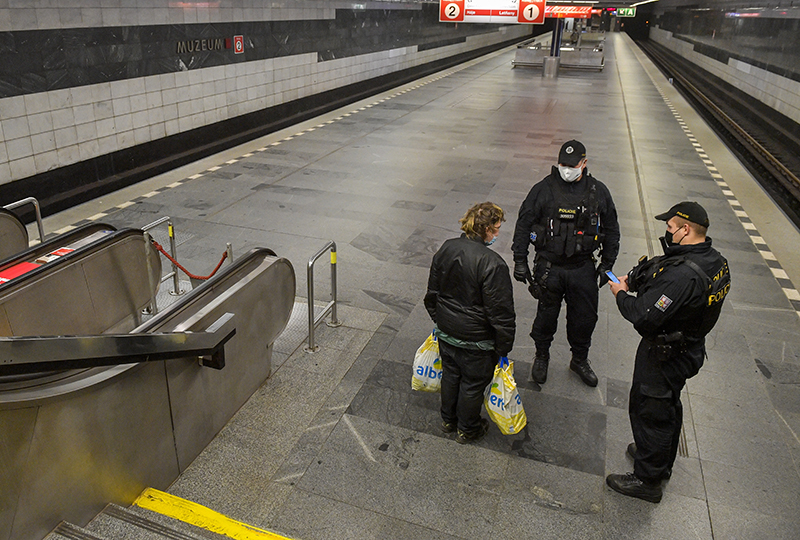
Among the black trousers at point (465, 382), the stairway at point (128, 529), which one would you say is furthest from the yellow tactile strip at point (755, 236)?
the stairway at point (128, 529)

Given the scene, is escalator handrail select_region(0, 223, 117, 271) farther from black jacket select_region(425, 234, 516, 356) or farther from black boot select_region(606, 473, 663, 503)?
black boot select_region(606, 473, 663, 503)

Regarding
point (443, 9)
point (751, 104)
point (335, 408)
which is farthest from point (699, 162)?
point (335, 408)

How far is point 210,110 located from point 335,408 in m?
9.80

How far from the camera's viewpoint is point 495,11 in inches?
742

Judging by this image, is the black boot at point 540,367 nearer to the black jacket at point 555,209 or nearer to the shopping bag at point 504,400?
the black jacket at point 555,209

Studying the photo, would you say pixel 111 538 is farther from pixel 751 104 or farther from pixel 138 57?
pixel 751 104

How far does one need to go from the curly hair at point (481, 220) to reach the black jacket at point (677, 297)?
1000 millimetres

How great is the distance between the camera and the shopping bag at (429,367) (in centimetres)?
420

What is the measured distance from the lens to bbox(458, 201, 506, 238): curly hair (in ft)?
12.3

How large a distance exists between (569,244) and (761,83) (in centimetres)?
1732

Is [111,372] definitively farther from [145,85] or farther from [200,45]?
Answer: [200,45]

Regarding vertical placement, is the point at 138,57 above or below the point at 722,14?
below

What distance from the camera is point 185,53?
37.5 feet

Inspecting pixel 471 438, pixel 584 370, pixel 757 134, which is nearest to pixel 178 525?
pixel 471 438
